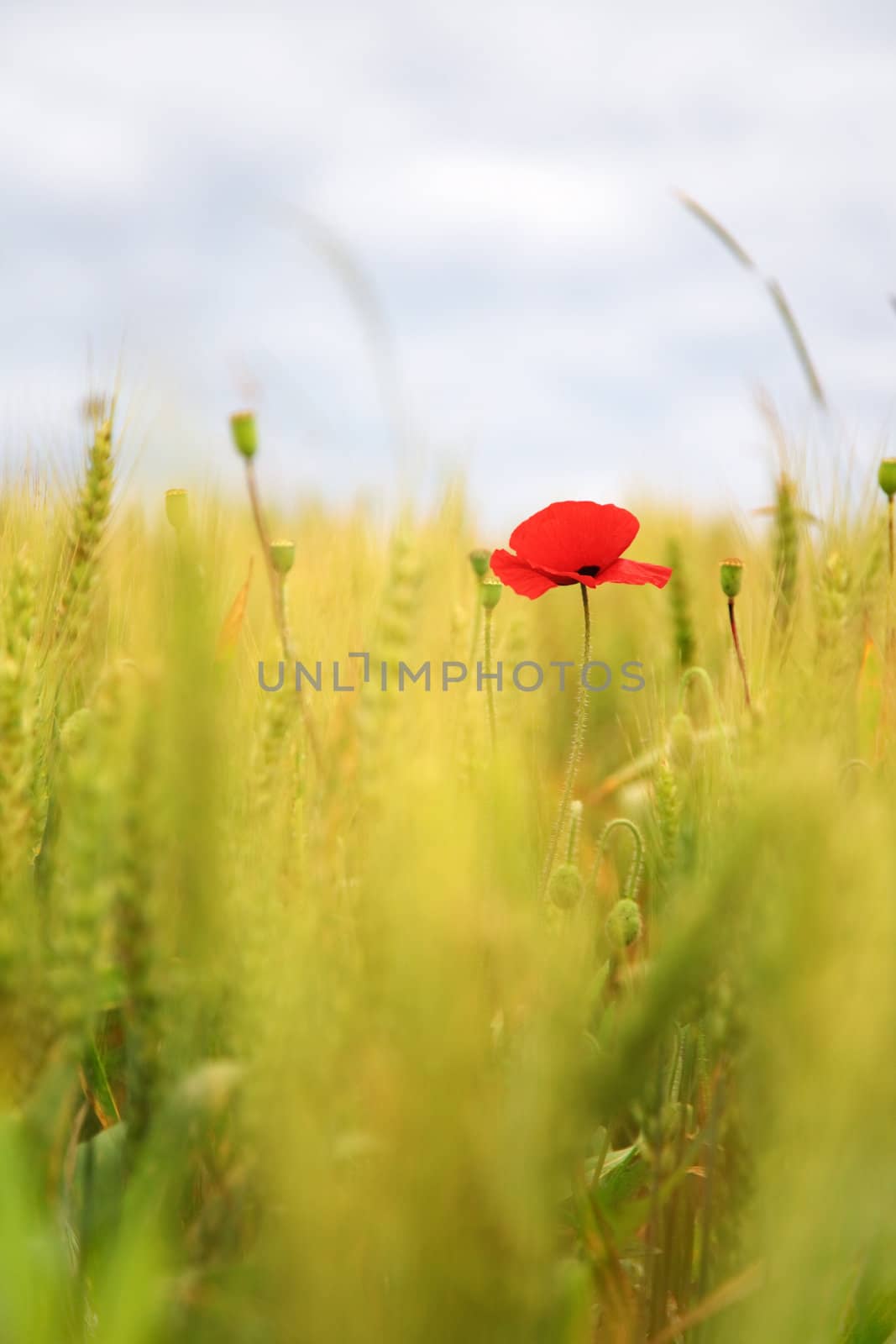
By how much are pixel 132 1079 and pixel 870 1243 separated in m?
0.50

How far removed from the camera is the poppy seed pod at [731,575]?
108cm

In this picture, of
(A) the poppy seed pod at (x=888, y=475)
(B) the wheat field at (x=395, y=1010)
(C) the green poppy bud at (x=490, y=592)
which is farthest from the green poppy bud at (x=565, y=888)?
(A) the poppy seed pod at (x=888, y=475)

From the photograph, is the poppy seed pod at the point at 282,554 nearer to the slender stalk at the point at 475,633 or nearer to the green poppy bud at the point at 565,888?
the slender stalk at the point at 475,633

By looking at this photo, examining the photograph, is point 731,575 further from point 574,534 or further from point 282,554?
point 282,554

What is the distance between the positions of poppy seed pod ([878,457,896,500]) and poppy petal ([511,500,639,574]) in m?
0.30

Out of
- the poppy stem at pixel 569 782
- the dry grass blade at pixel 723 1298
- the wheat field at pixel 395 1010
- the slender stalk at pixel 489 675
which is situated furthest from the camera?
the slender stalk at pixel 489 675

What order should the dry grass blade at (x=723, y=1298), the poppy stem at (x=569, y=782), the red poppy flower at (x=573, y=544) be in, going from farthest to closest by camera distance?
the red poppy flower at (x=573, y=544)
the poppy stem at (x=569, y=782)
the dry grass blade at (x=723, y=1298)

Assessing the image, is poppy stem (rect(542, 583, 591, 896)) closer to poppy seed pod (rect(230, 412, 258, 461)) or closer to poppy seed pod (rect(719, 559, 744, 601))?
poppy seed pod (rect(719, 559, 744, 601))

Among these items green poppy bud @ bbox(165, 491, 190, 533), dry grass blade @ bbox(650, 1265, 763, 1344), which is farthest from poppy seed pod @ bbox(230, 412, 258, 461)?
dry grass blade @ bbox(650, 1265, 763, 1344)

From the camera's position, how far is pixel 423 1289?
0.47 metres

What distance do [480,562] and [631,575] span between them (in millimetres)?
154

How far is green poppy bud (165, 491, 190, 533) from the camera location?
26.7 inches

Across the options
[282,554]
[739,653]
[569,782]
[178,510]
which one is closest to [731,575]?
[739,653]

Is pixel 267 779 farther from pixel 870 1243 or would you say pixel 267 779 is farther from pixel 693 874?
pixel 870 1243
